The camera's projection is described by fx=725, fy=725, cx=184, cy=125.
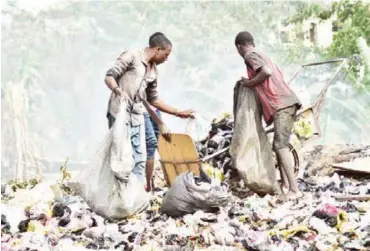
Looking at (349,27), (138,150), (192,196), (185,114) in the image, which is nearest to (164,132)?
(185,114)

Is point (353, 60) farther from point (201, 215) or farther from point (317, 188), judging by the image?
point (201, 215)

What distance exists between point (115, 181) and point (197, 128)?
0.80 meters

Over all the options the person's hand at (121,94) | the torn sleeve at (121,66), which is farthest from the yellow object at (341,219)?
the torn sleeve at (121,66)

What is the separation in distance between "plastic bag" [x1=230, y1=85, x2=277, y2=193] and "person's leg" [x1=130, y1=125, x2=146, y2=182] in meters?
0.52

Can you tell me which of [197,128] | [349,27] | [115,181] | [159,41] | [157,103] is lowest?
[115,181]

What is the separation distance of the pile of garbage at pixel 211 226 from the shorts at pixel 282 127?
0.31 metres

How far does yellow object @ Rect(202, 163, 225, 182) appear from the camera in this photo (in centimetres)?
417

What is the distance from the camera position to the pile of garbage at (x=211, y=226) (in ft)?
10.2

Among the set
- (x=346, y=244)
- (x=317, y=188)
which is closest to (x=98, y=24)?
(x=317, y=188)

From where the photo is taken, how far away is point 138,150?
378 centimetres

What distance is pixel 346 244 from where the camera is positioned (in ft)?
9.73

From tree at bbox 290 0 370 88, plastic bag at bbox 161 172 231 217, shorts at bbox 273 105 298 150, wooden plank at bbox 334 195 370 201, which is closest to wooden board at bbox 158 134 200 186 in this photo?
plastic bag at bbox 161 172 231 217

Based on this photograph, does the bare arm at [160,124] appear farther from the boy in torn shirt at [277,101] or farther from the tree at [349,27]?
the tree at [349,27]

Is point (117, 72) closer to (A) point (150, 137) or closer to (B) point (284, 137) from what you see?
(A) point (150, 137)
